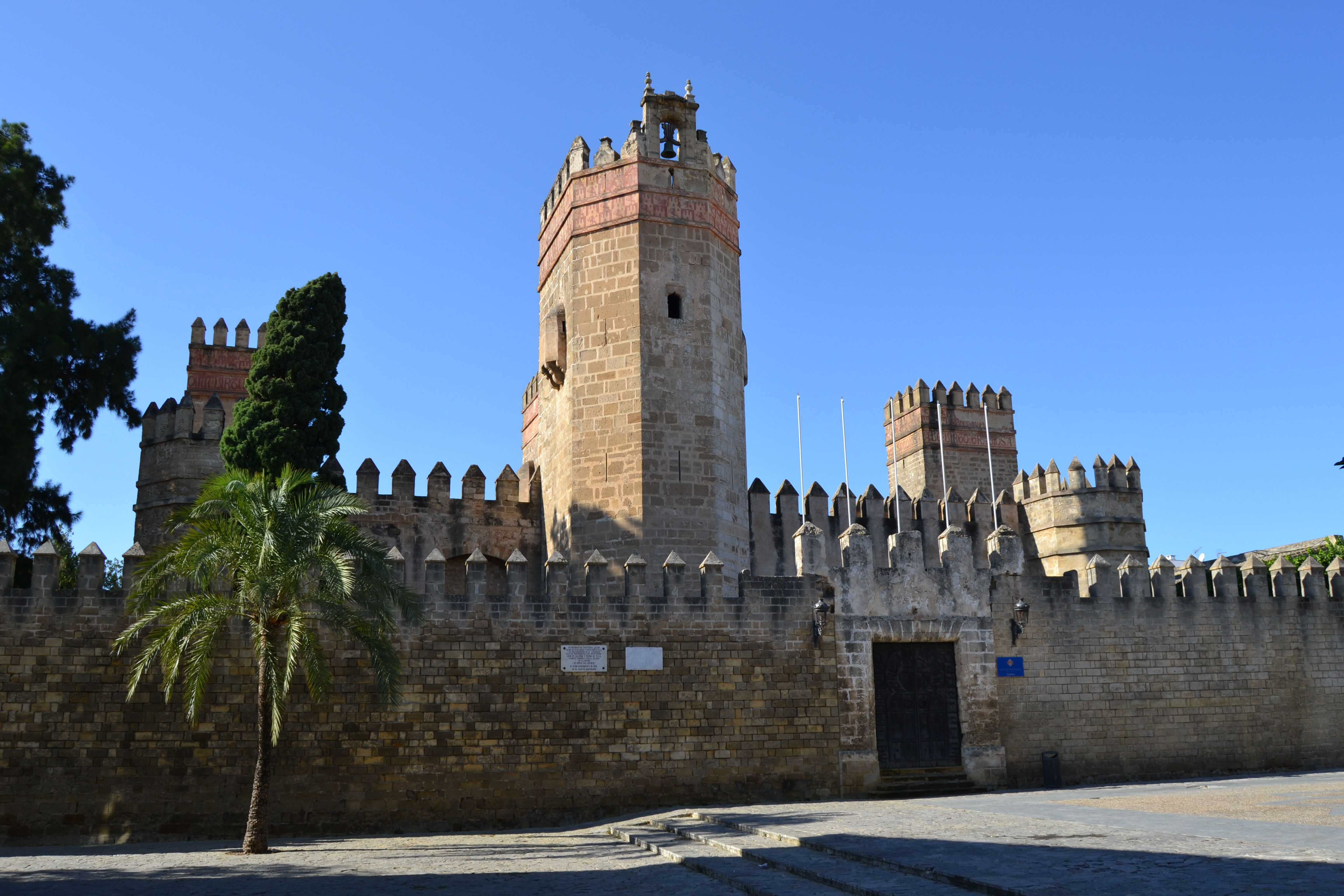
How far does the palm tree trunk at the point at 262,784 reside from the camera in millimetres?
11469

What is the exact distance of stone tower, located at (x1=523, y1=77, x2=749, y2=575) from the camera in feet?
57.9

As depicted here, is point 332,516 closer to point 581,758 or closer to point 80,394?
point 581,758

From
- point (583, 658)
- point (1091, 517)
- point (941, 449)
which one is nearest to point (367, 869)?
point (583, 658)

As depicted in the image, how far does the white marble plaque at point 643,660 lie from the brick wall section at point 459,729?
8 centimetres

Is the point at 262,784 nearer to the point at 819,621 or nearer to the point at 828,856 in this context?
the point at 828,856

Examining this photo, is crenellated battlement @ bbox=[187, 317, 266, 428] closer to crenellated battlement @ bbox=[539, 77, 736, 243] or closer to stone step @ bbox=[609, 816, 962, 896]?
crenellated battlement @ bbox=[539, 77, 736, 243]

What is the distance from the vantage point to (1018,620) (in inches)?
634

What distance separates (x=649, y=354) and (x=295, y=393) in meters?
6.07

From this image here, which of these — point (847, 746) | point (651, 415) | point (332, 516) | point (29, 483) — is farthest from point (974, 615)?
point (29, 483)

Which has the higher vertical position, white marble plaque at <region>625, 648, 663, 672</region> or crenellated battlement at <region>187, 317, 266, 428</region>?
crenellated battlement at <region>187, 317, 266, 428</region>

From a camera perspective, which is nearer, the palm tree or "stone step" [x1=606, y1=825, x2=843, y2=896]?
"stone step" [x1=606, y1=825, x2=843, y2=896]

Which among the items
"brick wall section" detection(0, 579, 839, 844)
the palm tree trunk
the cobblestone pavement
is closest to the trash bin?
"brick wall section" detection(0, 579, 839, 844)

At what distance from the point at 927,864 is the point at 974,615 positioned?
27.5ft

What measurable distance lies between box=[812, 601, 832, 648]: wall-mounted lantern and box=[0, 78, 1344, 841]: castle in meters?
0.04
